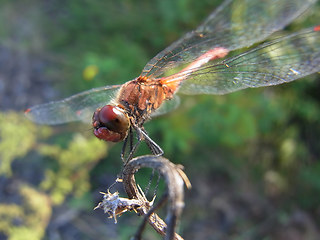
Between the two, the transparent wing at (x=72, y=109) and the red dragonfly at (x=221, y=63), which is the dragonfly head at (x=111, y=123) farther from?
the transparent wing at (x=72, y=109)

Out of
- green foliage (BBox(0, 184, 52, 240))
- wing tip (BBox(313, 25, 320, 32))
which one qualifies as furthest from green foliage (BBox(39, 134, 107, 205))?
wing tip (BBox(313, 25, 320, 32))

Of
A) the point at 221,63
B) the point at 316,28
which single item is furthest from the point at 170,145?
the point at 316,28

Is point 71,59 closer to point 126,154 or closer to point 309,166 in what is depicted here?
point 126,154

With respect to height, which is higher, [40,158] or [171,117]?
[40,158]

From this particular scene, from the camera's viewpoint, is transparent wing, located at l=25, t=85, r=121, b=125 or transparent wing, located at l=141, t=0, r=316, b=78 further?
transparent wing, located at l=25, t=85, r=121, b=125

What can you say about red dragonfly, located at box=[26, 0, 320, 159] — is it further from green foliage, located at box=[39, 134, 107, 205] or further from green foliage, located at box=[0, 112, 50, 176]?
green foliage, located at box=[0, 112, 50, 176]

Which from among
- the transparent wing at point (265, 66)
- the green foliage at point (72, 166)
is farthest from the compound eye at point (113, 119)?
the green foliage at point (72, 166)

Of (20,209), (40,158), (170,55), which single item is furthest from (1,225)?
(170,55)
